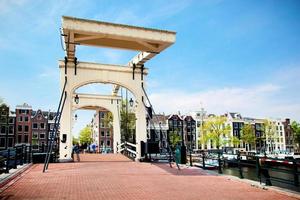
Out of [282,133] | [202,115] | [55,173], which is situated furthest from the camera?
[282,133]

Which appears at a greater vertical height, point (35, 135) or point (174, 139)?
point (35, 135)

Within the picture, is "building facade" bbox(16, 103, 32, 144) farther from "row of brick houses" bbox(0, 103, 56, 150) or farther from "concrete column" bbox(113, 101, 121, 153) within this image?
"concrete column" bbox(113, 101, 121, 153)

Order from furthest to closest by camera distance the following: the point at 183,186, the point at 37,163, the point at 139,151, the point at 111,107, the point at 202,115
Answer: the point at 202,115 → the point at 111,107 → the point at 139,151 → the point at 37,163 → the point at 183,186

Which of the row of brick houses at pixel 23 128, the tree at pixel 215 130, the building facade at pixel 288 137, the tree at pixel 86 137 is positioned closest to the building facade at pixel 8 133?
the row of brick houses at pixel 23 128

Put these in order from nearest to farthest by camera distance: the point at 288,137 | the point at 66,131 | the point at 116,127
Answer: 1. the point at 66,131
2. the point at 116,127
3. the point at 288,137

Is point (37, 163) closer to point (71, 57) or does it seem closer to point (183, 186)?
point (71, 57)

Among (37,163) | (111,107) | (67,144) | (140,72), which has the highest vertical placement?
(140,72)

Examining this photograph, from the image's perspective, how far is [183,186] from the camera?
8.31m

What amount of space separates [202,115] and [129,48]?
56757 millimetres

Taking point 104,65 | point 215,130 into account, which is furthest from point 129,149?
point 215,130

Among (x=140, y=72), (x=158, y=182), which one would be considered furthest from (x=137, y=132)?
(x=158, y=182)

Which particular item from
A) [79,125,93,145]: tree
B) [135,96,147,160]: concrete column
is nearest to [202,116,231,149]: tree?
[79,125,93,145]: tree

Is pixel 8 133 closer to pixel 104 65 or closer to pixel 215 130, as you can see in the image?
pixel 215 130

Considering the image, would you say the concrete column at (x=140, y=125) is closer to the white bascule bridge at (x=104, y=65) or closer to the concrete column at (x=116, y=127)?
the white bascule bridge at (x=104, y=65)
